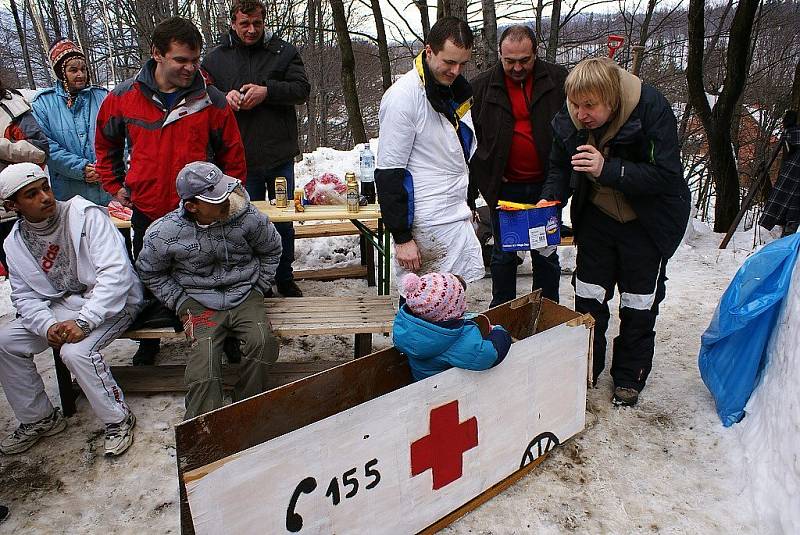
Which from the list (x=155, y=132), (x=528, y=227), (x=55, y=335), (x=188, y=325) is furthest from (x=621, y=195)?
(x=55, y=335)

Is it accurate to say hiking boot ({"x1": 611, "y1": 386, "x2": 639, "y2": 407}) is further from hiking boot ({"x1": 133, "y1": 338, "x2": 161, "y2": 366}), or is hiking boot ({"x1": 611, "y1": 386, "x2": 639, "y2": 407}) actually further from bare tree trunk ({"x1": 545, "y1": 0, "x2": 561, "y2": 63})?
bare tree trunk ({"x1": 545, "y1": 0, "x2": 561, "y2": 63})

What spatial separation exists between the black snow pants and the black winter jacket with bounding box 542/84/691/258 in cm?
11

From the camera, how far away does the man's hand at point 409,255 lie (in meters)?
2.99

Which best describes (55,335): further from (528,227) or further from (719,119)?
(719,119)

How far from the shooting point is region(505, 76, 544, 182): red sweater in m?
3.43

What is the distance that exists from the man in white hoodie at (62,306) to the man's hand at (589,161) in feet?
7.76

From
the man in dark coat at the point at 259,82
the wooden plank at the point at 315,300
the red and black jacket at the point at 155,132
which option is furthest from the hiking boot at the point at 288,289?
the red and black jacket at the point at 155,132

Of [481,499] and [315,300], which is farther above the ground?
[315,300]

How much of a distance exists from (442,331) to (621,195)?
125cm

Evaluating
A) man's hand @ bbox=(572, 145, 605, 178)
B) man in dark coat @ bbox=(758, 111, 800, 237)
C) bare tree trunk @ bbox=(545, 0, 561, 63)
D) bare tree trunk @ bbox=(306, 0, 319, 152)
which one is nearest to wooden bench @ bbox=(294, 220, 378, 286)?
man's hand @ bbox=(572, 145, 605, 178)

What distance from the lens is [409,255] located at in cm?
300

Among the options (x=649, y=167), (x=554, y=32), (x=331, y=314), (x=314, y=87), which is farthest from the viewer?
(x=314, y=87)

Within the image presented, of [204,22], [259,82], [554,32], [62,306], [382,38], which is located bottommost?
[62,306]

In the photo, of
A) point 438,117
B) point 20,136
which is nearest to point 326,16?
point 20,136
